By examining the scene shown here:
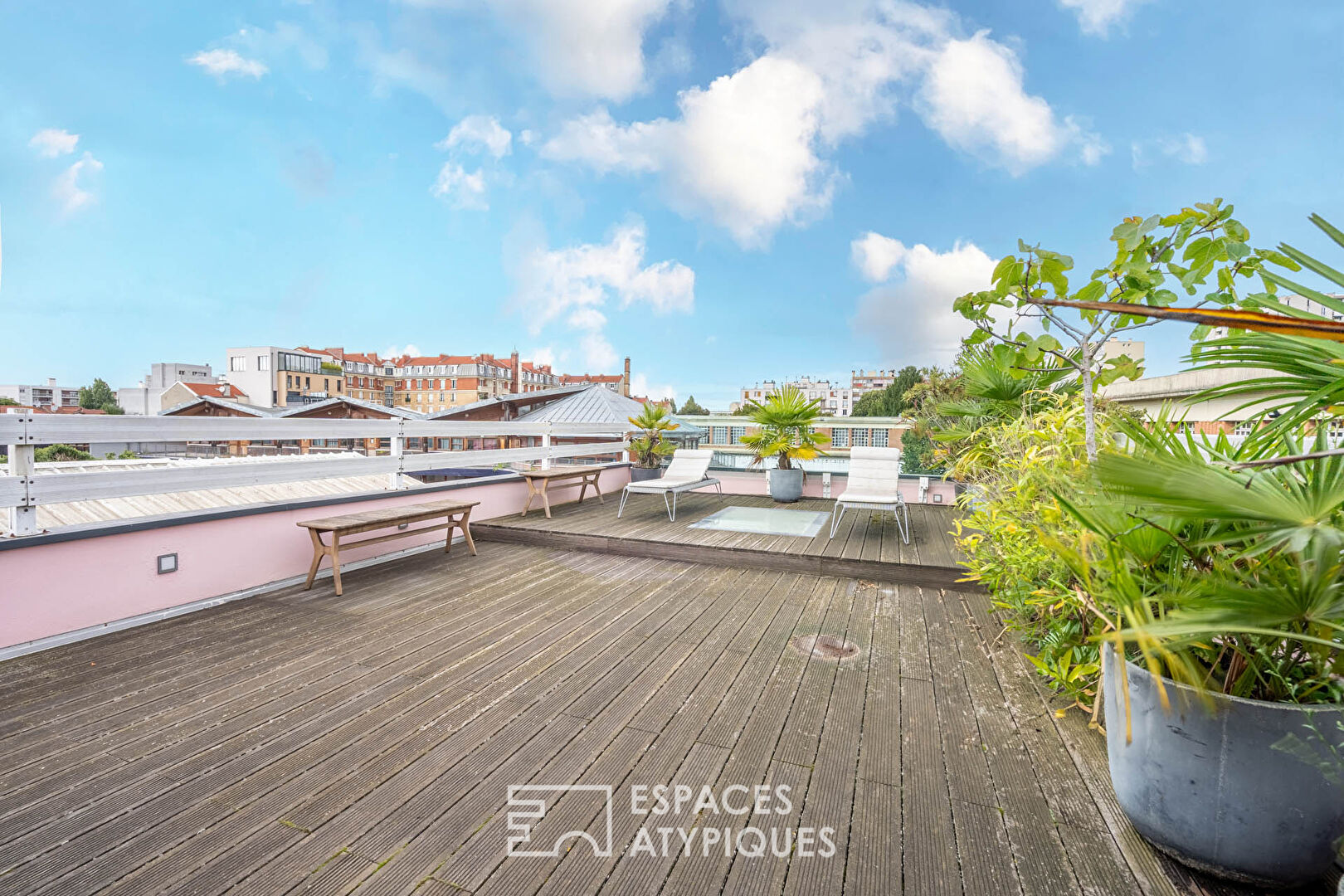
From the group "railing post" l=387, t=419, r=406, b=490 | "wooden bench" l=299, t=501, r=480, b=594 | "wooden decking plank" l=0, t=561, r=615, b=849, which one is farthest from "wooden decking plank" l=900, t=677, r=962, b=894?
"railing post" l=387, t=419, r=406, b=490

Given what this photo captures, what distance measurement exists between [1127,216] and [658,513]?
4933 millimetres

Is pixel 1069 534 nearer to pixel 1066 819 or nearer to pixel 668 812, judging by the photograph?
pixel 1066 819

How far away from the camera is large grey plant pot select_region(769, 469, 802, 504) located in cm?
724

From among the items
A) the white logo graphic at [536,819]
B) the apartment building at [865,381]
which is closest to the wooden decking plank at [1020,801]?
the white logo graphic at [536,819]

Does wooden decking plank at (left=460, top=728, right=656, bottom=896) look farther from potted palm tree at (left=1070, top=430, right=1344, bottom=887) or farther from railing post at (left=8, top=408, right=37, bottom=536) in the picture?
railing post at (left=8, top=408, right=37, bottom=536)

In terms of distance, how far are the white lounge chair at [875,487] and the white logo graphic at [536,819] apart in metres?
3.69

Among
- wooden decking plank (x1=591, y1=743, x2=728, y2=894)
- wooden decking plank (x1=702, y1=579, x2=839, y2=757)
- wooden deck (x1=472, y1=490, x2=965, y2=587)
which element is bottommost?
wooden decking plank (x1=702, y1=579, x2=839, y2=757)

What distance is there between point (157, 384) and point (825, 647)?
66161 millimetres

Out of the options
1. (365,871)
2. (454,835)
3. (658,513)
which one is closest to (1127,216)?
(454,835)

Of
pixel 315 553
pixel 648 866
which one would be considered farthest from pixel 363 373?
pixel 648 866

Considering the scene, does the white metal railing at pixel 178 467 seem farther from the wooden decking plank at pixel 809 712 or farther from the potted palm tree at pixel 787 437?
the potted palm tree at pixel 787 437

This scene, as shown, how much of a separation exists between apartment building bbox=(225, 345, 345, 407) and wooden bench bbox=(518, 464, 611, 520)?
2356 inches

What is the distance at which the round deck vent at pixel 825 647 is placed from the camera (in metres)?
2.83

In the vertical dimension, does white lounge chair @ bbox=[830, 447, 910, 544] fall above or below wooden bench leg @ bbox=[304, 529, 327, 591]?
above
